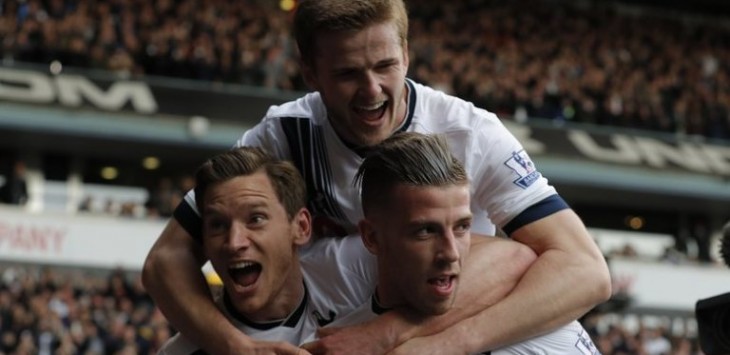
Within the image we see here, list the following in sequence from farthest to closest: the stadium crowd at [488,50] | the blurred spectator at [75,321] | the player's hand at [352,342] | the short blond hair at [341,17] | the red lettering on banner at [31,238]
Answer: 1. the stadium crowd at [488,50]
2. the red lettering on banner at [31,238]
3. the blurred spectator at [75,321]
4. the short blond hair at [341,17]
5. the player's hand at [352,342]

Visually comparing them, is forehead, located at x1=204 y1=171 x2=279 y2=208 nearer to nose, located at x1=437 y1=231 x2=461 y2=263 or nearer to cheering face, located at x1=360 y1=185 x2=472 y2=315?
cheering face, located at x1=360 y1=185 x2=472 y2=315

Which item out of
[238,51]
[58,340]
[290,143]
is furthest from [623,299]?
[290,143]

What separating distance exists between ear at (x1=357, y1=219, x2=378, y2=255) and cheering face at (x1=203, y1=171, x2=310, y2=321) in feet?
0.98

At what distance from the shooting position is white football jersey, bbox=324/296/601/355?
12.1 feet

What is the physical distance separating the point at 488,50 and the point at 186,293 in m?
22.3

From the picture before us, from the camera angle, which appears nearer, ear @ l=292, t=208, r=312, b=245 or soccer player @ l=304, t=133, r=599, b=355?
soccer player @ l=304, t=133, r=599, b=355

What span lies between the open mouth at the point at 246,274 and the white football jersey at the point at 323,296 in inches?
6.0

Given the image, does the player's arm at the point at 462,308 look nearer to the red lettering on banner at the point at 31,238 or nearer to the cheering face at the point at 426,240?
the cheering face at the point at 426,240

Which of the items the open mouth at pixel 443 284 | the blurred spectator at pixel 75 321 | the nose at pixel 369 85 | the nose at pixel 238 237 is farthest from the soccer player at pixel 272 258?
the blurred spectator at pixel 75 321

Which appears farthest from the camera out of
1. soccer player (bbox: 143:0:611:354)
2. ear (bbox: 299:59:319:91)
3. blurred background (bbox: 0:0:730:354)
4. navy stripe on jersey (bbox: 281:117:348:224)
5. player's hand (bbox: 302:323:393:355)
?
blurred background (bbox: 0:0:730:354)

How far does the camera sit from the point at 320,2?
3.89m

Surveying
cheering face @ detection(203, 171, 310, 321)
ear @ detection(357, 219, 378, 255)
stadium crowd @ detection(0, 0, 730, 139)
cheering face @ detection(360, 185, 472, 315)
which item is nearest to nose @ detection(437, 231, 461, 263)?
cheering face @ detection(360, 185, 472, 315)

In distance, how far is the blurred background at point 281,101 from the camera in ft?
69.1

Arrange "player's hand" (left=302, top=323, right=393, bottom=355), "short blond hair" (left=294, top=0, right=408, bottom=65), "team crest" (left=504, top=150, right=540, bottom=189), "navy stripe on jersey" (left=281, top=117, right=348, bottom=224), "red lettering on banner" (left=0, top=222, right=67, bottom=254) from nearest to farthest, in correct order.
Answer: "player's hand" (left=302, top=323, right=393, bottom=355), "short blond hair" (left=294, top=0, right=408, bottom=65), "team crest" (left=504, top=150, right=540, bottom=189), "navy stripe on jersey" (left=281, top=117, right=348, bottom=224), "red lettering on banner" (left=0, top=222, right=67, bottom=254)
